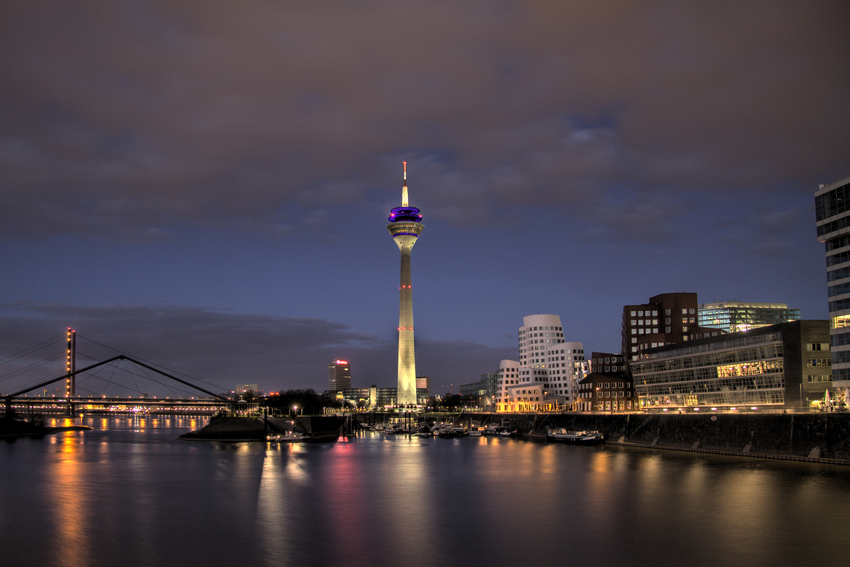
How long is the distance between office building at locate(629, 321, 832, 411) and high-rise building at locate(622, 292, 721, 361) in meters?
32.4

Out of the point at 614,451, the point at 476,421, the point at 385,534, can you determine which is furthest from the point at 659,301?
the point at 385,534

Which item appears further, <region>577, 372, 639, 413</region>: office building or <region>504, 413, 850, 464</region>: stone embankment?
<region>577, 372, 639, 413</region>: office building

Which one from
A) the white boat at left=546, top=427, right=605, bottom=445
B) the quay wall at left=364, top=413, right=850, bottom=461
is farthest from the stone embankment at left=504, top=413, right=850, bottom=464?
the white boat at left=546, top=427, right=605, bottom=445

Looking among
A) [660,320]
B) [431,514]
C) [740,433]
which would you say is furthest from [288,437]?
[431,514]

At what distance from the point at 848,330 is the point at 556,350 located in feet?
392

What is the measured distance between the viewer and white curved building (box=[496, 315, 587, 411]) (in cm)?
17638

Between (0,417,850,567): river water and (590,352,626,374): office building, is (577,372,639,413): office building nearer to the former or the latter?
(590,352,626,374): office building

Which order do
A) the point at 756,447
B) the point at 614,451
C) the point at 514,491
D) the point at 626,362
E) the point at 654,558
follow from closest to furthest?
1. the point at 654,558
2. the point at 514,491
3. the point at 756,447
4. the point at 614,451
5. the point at 626,362

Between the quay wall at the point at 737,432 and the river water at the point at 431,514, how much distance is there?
8.31 ft

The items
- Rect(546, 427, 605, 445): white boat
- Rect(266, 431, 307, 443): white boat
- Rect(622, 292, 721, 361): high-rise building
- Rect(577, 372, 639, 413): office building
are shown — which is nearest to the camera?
Rect(546, 427, 605, 445): white boat

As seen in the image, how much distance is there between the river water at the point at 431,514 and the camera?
3047 centimetres

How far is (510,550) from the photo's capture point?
103 ft

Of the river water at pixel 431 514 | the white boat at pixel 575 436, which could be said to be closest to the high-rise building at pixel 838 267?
the river water at pixel 431 514

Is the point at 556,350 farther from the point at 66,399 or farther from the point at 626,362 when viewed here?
the point at 66,399
